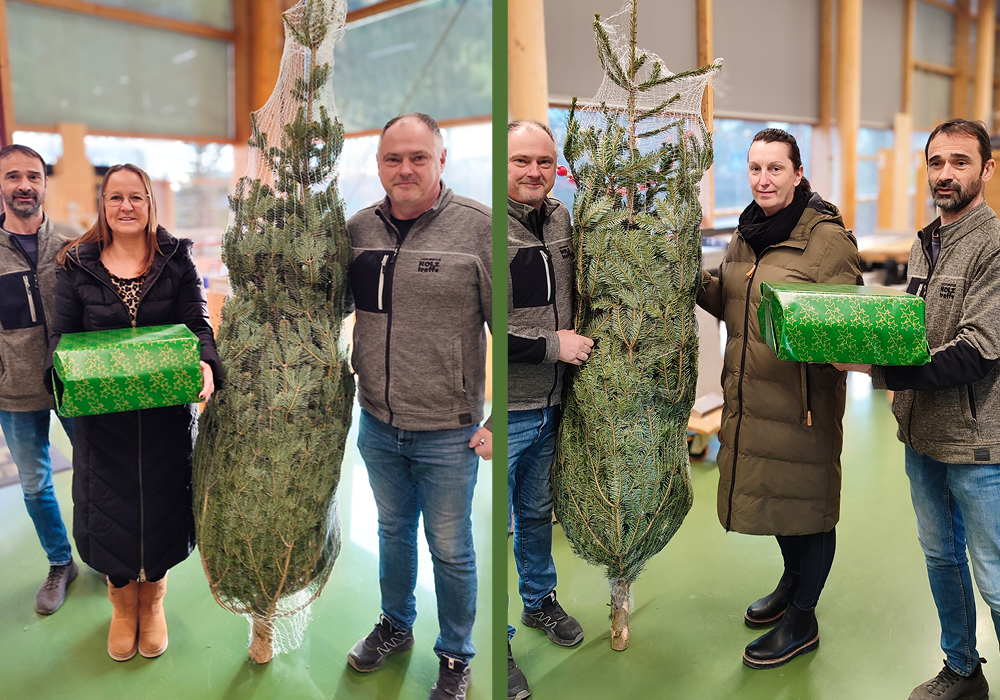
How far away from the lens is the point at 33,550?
79.3 inches

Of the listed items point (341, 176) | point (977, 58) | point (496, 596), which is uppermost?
point (977, 58)

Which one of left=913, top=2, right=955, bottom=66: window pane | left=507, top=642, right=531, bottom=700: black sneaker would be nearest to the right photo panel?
left=507, top=642, right=531, bottom=700: black sneaker

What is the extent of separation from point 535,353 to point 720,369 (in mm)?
629

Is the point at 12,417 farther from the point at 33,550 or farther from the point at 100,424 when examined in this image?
the point at 33,550

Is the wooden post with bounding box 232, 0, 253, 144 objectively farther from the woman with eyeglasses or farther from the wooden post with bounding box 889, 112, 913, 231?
the wooden post with bounding box 889, 112, 913, 231

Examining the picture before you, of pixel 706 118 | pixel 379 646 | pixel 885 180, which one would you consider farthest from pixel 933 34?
pixel 379 646

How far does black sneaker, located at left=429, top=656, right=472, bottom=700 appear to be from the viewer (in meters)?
2.01

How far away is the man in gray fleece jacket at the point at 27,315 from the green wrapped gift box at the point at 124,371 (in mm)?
143

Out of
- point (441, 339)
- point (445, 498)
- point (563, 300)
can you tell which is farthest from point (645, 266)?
point (445, 498)

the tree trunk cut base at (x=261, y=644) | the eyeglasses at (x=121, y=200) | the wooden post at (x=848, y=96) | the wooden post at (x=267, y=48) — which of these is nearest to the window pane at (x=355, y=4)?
the wooden post at (x=267, y=48)

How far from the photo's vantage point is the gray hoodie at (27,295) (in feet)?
6.07

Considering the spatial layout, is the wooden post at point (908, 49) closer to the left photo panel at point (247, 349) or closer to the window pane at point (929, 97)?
the window pane at point (929, 97)

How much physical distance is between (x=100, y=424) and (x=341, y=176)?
88 centimetres

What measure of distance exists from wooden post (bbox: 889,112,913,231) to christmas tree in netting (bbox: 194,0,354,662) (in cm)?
175
